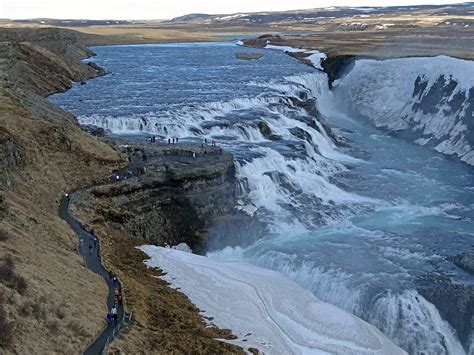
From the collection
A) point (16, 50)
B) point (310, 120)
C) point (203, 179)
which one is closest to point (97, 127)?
point (203, 179)

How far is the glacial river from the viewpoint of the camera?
22.6m

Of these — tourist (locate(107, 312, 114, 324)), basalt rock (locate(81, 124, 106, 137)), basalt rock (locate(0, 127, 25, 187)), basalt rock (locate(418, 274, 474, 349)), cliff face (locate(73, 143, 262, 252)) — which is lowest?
basalt rock (locate(418, 274, 474, 349))

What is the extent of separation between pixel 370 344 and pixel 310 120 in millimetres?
30447

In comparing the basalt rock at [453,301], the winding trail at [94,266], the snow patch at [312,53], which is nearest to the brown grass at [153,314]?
the winding trail at [94,266]

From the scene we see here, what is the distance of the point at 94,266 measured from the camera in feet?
65.2

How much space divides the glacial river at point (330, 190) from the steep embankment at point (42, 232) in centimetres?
Answer: 789

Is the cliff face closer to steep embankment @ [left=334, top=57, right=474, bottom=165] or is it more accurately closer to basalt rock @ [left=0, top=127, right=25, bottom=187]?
basalt rock @ [left=0, top=127, right=25, bottom=187]

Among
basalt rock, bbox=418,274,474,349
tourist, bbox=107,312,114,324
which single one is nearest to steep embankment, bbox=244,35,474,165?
basalt rock, bbox=418,274,474,349

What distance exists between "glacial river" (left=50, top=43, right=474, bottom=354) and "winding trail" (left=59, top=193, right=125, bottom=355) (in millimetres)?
7651

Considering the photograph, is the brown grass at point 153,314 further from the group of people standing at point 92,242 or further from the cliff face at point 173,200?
the cliff face at point 173,200

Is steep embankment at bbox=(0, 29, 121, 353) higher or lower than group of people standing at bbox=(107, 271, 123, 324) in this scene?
higher

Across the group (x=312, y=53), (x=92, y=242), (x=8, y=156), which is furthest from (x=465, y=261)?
(x=312, y=53)

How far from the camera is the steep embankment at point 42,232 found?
13.9 m

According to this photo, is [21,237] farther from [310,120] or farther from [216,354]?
[310,120]
